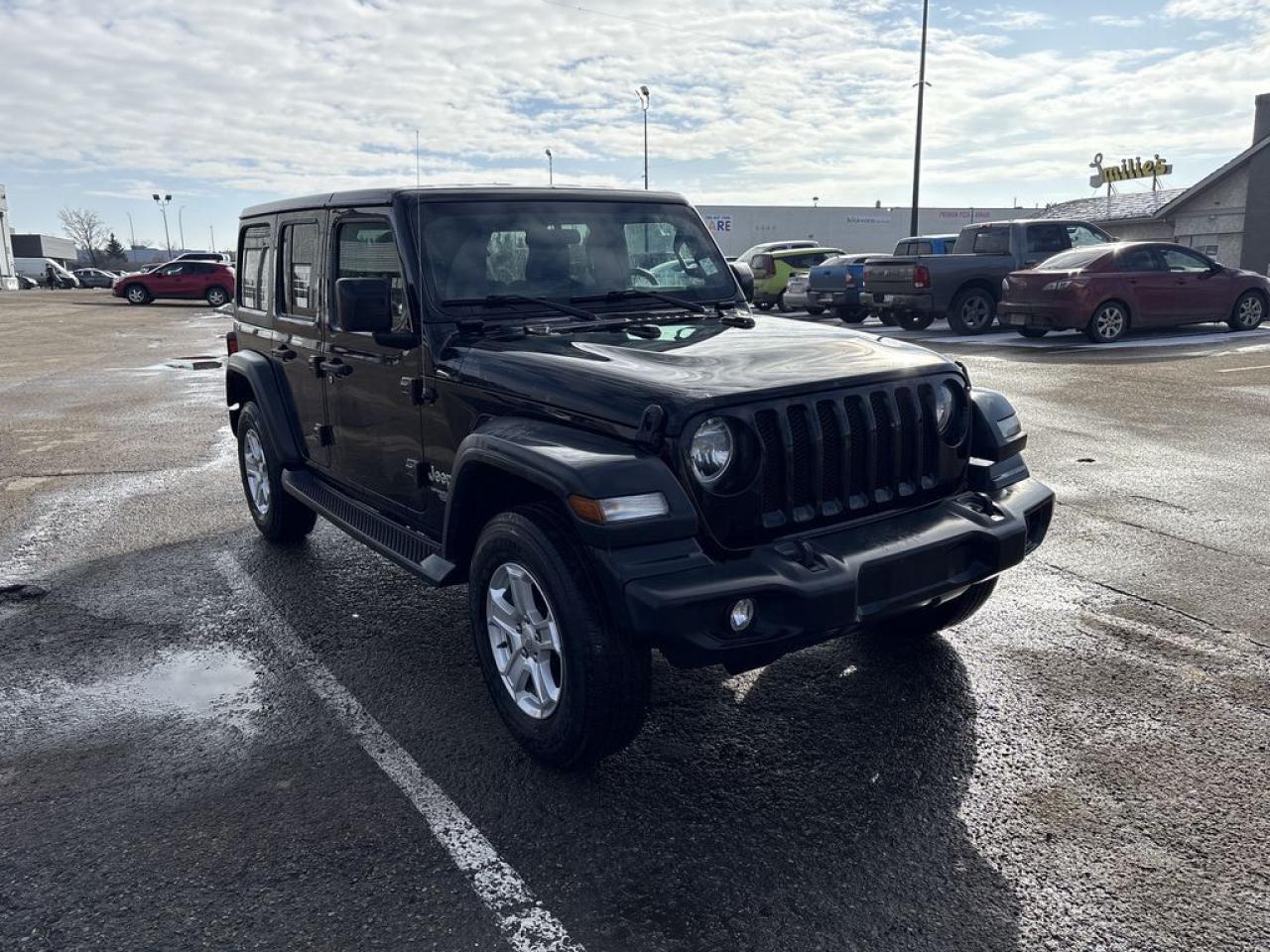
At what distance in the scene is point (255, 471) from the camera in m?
6.34

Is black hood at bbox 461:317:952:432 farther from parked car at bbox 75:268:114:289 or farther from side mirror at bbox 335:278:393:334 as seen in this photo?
parked car at bbox 75:268:114:289

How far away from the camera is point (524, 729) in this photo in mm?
3479

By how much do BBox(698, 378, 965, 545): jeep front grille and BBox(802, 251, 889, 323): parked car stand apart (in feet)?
55.4

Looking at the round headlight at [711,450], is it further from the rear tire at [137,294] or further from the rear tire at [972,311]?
the rear tire at [137,294]

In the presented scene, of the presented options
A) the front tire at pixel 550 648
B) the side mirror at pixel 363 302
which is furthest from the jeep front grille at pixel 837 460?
the side mirror at pixel 363 302

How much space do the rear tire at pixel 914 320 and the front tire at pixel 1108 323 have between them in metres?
3.31

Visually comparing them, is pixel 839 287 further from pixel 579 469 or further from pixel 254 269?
pixel 579 469

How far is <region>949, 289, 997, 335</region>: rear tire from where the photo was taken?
17.9 metres

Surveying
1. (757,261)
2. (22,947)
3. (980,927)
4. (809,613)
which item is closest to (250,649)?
(22,947)

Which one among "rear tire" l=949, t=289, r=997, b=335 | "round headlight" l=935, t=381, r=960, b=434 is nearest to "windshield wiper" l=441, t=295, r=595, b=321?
"round headlight" l=935, t=381, r=960, b=434

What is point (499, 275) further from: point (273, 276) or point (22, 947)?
point (22, 947)

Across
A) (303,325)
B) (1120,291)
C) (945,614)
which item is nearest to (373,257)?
(303,325)

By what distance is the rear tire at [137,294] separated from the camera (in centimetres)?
3741

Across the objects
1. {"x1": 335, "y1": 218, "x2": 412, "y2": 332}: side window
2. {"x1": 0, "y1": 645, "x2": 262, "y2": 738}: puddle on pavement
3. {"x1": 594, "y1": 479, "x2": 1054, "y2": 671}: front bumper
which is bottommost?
{"x1": 0, "y1": 645, "x2": 262, "y2": 738}: puddle on pavement
